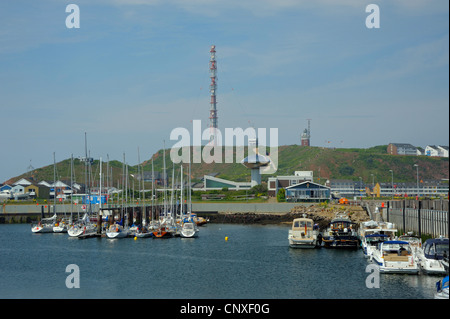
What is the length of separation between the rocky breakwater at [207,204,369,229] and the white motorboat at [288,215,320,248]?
30811mm

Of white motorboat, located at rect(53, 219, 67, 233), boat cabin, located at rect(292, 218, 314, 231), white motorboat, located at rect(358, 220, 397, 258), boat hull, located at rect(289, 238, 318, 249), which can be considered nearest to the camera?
white motorboat, located at rect(358, 220, 397, 258)

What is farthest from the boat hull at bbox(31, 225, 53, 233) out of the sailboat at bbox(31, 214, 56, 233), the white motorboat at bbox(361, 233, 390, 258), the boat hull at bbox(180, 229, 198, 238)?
the white motorboat at bbox(361, 233, 390, 258)

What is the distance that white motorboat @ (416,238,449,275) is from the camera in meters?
39.8

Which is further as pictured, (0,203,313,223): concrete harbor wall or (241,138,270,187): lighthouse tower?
(241,138,270,187): lighthouse tower

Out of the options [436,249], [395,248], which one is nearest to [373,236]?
[395,248]

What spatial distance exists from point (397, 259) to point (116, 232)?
4264 centimetres

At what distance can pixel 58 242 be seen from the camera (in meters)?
73.2

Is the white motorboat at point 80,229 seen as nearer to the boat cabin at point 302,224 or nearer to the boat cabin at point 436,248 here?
the boat cabin at point 302,224

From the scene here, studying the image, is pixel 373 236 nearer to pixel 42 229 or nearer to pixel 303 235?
pixel 303 235

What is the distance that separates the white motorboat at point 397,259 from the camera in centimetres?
4100

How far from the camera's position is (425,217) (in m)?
59.7

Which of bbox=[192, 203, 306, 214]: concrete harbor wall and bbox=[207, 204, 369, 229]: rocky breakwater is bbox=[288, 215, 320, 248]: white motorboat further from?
bbox=[192, 203, 306, 214]: concrete harbor wall

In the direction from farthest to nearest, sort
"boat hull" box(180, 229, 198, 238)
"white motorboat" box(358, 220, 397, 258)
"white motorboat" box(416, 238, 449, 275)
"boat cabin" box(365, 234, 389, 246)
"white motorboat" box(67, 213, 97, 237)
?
1. "white motorboat" box(67, 213, 97, 237)
2. "boat hull" box(180, 229, 198, 238)
3. "boat cabin" box(365, 234, 389, 246)
4. "white motorboat" box(358, 220, 397, 258)
5. "white motorboat" box(416, 238, 449, 275)
